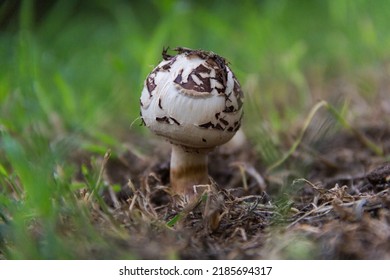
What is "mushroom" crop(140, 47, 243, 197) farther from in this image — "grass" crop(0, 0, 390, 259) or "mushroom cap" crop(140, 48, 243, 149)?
"grass" crop(0, 0, 390, 259)

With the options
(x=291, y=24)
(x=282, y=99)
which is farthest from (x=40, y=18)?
(x=282, y=99)

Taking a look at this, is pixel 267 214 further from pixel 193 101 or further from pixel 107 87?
pixel 107 87

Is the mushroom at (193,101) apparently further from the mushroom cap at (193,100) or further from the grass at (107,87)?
the grass at (107,87)

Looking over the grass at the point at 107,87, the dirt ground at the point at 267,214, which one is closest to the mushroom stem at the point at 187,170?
the dirt ground at the point at 267,214

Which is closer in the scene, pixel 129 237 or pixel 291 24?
pixel 129 237

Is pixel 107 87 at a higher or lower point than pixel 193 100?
lower

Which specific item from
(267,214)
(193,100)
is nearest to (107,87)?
(193,100)
